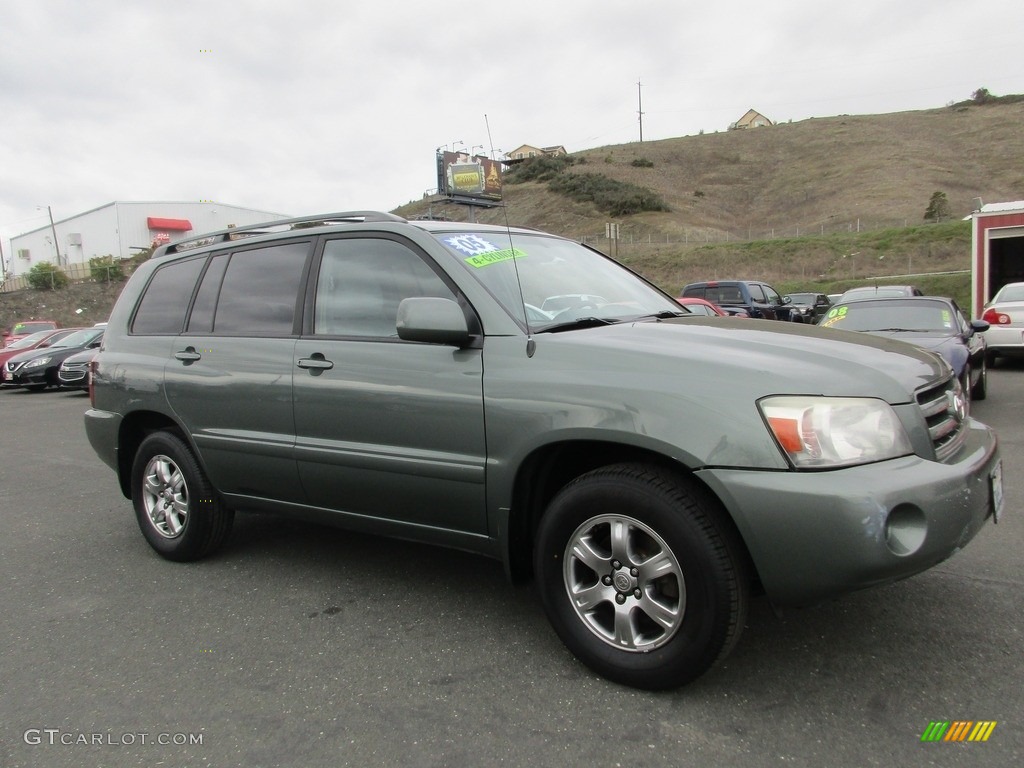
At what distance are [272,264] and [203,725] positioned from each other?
2211 millimetres

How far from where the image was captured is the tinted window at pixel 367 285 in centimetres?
332

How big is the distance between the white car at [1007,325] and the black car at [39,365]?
644 inches

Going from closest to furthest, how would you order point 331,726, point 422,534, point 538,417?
point 331,726
point 538,417
point 422,534

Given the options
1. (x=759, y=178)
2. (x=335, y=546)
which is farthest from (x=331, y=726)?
(x=759, y=178)

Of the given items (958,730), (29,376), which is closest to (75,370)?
(29,376)

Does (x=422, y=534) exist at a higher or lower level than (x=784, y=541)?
lower

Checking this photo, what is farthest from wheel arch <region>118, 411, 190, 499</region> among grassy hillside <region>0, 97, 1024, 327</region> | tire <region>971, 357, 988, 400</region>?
grassy hillside <region>0, 97, 1024, 327</region>

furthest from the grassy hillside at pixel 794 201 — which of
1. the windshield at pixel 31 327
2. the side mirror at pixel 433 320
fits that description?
the side mirror at pixel 433 320

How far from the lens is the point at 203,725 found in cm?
259

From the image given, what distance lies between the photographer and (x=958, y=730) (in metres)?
2.34

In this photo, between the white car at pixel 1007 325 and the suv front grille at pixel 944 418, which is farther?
the white car at pixel 1007 325

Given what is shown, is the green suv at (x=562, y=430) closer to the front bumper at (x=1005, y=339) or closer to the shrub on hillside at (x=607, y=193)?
the front bumper at (x=1005, y=339)

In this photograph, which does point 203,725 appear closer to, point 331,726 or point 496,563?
point 331,726

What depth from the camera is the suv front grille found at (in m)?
2.60
